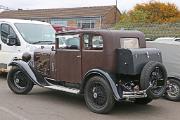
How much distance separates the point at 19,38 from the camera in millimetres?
12969

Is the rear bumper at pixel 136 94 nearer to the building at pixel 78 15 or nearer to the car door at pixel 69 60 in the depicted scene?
the car door at pixel 69 60

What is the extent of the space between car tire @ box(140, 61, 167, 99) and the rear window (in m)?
0.82

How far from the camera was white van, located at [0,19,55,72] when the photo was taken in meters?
12.9

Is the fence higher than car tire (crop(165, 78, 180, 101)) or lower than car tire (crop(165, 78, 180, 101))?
higher

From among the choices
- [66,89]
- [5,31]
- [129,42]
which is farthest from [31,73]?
[5,31]

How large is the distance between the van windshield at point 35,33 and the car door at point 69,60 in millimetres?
3472

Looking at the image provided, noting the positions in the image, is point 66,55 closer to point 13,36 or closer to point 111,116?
point 111,116

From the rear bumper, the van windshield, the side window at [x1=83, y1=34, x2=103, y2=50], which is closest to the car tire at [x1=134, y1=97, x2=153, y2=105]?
the rear bumper

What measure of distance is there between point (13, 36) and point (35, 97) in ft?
11.7

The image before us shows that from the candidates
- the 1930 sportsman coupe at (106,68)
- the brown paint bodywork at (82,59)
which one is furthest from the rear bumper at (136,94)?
the brown paint bodywork at (82,59)

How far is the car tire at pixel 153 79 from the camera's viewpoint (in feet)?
27.0

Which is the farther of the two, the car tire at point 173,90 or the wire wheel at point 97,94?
the car tire at point 173,90

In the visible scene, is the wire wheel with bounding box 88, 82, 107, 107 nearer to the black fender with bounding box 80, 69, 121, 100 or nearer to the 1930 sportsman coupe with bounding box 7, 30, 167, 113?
the 1930 sportsman coupe with bounding box 7, 30, 167, 113

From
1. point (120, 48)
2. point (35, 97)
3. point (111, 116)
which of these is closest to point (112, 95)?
point (111, 116)
